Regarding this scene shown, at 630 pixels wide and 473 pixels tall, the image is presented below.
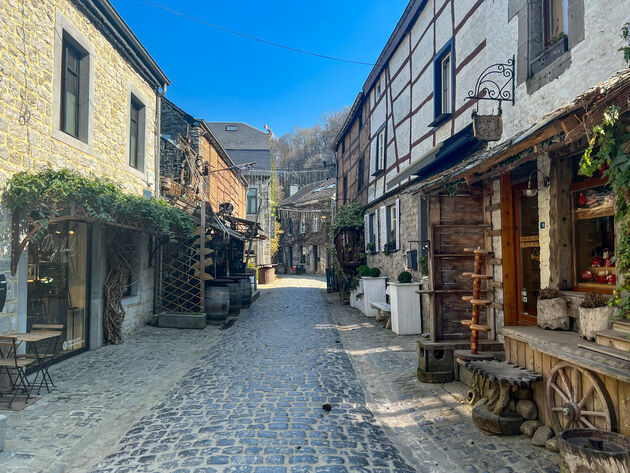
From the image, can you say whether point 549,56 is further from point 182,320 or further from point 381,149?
point 182,320

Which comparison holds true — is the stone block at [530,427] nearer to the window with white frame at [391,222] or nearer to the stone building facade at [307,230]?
the window with white frame at [391,222]

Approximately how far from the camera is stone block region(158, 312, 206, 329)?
934cm

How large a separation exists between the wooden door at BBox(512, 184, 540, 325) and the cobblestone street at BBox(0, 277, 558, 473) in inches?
54.2

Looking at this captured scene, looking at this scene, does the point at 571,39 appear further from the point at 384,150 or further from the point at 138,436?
the point at 384,150

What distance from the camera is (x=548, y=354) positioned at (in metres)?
3.64

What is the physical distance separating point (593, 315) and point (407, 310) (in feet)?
16.8

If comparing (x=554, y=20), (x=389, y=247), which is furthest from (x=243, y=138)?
(x=554, y=20)

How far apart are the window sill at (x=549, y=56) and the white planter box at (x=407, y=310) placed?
4.63 m

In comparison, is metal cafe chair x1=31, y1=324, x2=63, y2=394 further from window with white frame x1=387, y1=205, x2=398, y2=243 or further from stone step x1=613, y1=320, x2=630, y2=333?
window with white frame x1=387, y1=205, x2=398, y2=243

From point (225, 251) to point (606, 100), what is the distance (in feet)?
43.0

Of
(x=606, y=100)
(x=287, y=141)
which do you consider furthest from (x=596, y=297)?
(x=287, y=141)

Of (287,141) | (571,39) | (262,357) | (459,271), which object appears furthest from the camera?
(287,141)

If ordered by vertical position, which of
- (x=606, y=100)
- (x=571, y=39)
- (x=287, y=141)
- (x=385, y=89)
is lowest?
(x=606, y=100)

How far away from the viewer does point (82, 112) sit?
22.6 ft
